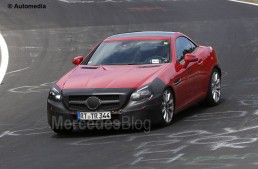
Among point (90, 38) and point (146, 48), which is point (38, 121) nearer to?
point (146, 48)

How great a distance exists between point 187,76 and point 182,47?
871mm

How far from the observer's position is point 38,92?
1812 cm

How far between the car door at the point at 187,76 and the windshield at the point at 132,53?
278mm

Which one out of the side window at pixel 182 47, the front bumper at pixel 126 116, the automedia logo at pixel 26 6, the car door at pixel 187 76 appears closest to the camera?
the front bumper at pixel 126 116

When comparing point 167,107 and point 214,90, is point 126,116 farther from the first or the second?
point 214,90

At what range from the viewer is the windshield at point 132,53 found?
14.6 metres

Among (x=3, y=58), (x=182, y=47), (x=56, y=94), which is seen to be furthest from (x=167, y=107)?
(x=3, y=58)

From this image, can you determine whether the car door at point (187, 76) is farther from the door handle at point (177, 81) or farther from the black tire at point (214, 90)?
the black tire at point (214, 90)

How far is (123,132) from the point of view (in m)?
13.4

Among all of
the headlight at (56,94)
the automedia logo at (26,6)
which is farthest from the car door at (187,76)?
the automedia logo at (26,6)

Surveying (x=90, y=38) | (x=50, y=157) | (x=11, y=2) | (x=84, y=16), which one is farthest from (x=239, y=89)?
(x=11, y=2)

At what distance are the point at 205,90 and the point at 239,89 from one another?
6.67 feet

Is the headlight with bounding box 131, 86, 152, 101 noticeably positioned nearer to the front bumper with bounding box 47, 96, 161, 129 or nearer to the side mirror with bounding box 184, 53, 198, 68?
the front bumper with bounding box 47, 96, 161, 129

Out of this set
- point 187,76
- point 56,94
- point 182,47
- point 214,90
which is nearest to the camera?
point 56,94
